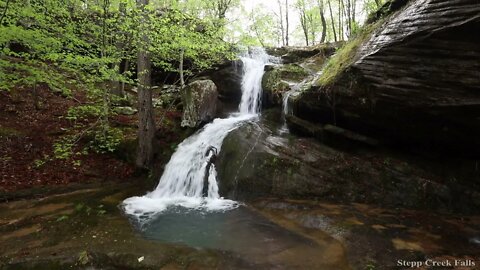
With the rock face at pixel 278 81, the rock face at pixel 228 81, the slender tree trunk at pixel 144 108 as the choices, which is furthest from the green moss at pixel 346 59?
the rock face at pixel 228 81

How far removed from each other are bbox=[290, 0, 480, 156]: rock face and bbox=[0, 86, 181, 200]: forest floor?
6.97m

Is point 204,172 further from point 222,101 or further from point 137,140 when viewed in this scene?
point 222,101

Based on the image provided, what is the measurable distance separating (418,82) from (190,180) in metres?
7.05

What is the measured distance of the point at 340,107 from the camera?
30.2 ft

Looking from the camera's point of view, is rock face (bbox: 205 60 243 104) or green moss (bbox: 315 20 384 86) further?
rock face (bbox: 205 60 243 104)

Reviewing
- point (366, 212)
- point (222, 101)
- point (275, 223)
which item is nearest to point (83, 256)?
point (275, 223)

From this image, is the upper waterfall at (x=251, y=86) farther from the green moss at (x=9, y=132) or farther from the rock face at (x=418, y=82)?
the green moss at (x=9, y=132)

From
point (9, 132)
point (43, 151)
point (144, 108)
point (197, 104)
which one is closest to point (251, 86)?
point (197, 104)

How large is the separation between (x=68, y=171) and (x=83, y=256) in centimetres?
590

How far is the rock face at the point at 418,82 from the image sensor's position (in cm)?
Result: 655

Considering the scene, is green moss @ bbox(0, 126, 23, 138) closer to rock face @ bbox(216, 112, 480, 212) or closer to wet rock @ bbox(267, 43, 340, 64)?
rock face @ bbox(216, 112, 480, 212)

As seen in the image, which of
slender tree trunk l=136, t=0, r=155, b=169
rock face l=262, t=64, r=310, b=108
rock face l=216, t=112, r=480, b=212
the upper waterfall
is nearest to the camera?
rock face l=216, t=112, r=480, b=212

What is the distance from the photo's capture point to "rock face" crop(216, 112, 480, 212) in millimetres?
8391

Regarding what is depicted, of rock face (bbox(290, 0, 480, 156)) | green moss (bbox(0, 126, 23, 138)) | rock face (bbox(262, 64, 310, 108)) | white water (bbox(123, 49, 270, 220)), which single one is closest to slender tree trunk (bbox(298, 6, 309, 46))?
rock face (bbox(262, 64, 310, 108))
